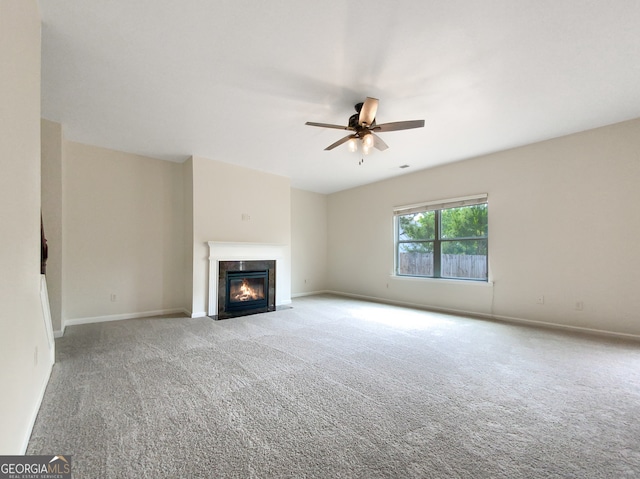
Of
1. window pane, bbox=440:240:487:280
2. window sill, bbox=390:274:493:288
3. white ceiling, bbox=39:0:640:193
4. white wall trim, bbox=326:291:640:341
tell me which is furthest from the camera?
window pane, bbox=440:240:487:280

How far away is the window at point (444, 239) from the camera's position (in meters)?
4.75

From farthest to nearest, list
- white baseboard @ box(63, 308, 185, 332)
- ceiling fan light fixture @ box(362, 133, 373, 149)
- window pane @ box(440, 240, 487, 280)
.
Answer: window pane @ box(440, 240, 487, 280) < white baseboard @ box(63, 308, 185, 332) < ceiling fan light fixture @ box(362, 133, 373, 149)

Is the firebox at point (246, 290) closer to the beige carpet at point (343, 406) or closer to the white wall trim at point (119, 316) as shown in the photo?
the white wall trim at point (119, 316)

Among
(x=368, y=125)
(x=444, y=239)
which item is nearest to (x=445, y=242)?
(x=444, y=239)

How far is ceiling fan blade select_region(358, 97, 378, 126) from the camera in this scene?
2582 millimetres

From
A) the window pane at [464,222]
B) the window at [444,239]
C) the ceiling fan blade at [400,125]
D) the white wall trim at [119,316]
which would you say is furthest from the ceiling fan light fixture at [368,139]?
the white wall trim at [119,316]

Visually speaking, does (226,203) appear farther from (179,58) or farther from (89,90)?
(179,58)

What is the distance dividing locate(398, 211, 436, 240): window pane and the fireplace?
2883 mm

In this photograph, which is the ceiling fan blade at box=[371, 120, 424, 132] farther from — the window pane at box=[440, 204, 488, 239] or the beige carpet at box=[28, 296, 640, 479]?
the window pane at box=[440, 204, 488, 239]

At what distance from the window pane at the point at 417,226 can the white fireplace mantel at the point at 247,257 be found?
2.58 m

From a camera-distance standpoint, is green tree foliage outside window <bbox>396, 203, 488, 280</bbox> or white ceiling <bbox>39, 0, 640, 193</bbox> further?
green tree foliage outside window <bbox>396, 203, 488, 280</bbox>

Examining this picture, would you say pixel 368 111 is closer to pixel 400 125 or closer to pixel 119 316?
pixel 400 125

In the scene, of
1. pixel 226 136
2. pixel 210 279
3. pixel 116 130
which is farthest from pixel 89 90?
pixel 210 279

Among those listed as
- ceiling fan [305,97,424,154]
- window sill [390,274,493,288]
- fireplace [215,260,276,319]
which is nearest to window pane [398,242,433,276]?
window sill [390,274,493,288]
